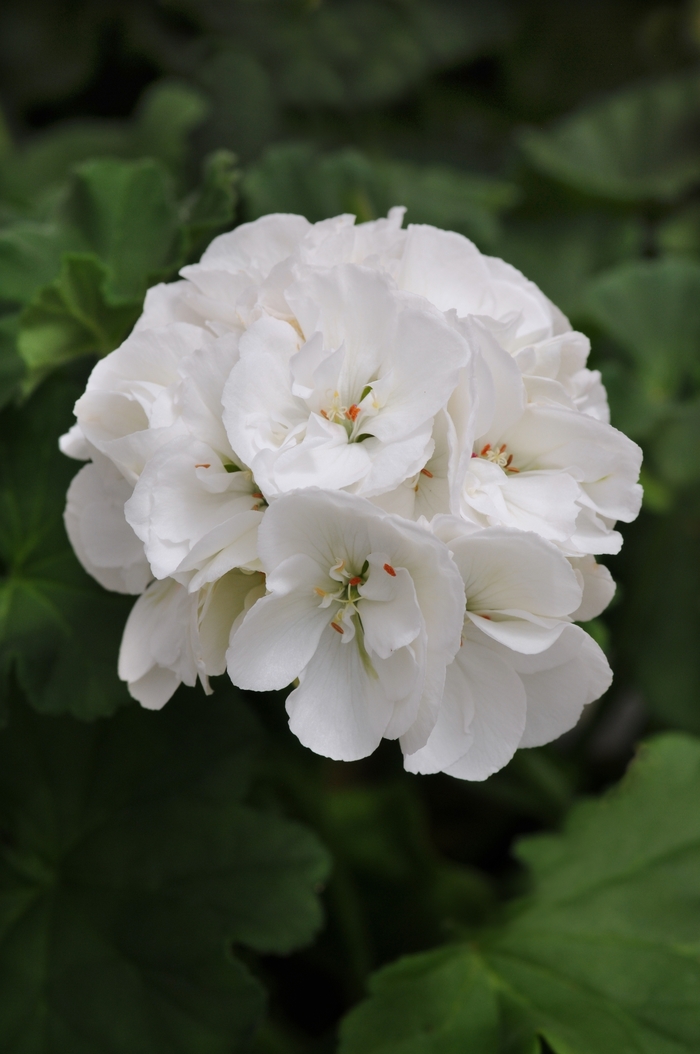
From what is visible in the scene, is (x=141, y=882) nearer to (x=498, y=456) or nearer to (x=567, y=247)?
(x=498, y=456)

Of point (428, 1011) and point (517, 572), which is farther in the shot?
point (428, 1011)

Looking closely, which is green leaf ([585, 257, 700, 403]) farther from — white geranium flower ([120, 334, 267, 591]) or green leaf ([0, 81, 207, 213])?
white geranium flower ([120, 334, 267, 591])

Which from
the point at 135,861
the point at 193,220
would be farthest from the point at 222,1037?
the point at 193,220

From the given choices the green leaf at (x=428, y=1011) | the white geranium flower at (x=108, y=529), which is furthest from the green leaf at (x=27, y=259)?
the green leaf at (x=428, y=1011)

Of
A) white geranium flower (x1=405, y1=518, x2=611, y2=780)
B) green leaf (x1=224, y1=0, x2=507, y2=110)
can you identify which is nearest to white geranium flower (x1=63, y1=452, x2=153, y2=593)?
white geranium flower (x1=405, y1=518, x2=611, y2=780)

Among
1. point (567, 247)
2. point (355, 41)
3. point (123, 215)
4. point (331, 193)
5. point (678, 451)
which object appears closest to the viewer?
point (123, 215)

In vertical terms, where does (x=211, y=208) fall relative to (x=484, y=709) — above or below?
above

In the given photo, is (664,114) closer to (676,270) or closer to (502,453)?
(676,270)

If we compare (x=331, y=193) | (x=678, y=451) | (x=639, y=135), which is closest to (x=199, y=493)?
(x=331, y=193)
